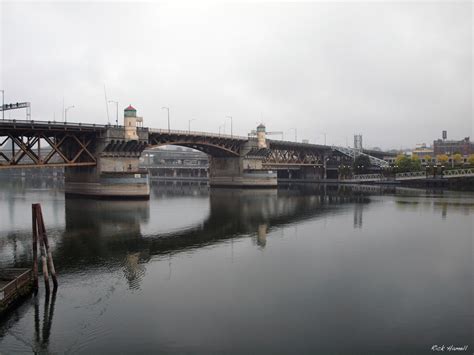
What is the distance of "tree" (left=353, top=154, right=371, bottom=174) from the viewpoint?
139625 millimetres

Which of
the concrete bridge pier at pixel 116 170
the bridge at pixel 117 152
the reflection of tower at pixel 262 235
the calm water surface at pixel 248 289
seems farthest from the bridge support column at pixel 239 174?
the calm water surface at pixel 248 289

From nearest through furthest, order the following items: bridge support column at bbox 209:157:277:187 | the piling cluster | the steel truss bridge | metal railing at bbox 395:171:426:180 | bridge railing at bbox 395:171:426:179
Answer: the piling cluster → the steel truss bridge → bridge support column at bbox 209:157:277:187 → metal railing at bbox 395:171:426:180 → bridge railing at bbox 395:171:426:179

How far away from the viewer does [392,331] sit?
1755cm

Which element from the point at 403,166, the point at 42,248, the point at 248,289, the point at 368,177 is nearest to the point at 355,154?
the point at 368,177

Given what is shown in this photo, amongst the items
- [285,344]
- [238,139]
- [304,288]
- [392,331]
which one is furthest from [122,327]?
[238,139]

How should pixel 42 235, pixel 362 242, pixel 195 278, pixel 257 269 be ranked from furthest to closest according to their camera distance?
pixel 362 242 < pixel 257 269 < pixel 195 278 < pixel 42 235

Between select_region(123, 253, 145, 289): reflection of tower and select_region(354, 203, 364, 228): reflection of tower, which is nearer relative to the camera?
select_region(123, 253, 145, 289): reflection of tower

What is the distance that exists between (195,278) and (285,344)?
9838mm

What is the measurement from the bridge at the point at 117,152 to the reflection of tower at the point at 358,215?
117 ft

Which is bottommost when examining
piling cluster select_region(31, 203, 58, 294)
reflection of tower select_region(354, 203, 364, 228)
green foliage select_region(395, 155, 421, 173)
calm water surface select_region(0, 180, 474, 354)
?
calm water surface select_region(0, 180, 474, 354)

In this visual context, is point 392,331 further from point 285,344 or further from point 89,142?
point 89,142

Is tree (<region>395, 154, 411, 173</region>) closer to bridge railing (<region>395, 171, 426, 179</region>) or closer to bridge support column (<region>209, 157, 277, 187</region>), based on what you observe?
bridge railing (<region>395, 171, 426, 179</region>)

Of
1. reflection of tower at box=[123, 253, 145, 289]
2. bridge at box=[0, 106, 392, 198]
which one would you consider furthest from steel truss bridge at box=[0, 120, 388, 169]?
reflection of tower at box=[123, 253, 145, 289]

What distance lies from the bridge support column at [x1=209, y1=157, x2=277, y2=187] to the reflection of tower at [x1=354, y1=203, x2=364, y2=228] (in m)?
43.0
